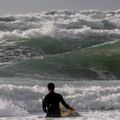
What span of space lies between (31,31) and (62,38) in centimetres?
360

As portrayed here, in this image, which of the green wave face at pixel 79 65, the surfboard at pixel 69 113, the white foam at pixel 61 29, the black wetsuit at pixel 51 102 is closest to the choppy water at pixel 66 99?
the surfboard at pixel 69 113

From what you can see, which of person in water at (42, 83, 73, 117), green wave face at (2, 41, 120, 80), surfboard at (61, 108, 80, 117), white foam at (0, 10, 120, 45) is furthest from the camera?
white foam at (0, 10, 120, 45)

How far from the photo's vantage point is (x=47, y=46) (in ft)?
106

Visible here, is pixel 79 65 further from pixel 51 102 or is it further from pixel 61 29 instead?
pixel 61 29

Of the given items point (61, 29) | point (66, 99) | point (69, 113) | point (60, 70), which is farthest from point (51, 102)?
point (61, 29)

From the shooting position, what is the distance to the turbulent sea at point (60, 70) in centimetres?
1455

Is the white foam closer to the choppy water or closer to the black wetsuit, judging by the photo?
the choppy water

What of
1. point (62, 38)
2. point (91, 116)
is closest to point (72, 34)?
point (62, 38)

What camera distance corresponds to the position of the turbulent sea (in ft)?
47.8

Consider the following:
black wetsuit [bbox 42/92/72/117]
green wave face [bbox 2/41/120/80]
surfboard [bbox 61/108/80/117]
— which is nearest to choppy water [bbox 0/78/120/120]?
surfboard [bbox 61/108/80/117]

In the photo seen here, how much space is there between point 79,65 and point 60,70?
1.95 meters

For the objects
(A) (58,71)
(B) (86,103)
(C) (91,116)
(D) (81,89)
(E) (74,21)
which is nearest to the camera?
(C) (91,116)

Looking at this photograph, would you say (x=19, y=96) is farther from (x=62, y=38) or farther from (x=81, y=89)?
(x=62, y=38)

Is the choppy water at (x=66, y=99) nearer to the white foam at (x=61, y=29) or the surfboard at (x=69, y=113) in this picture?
the surfboard at (x=69, y=113)
